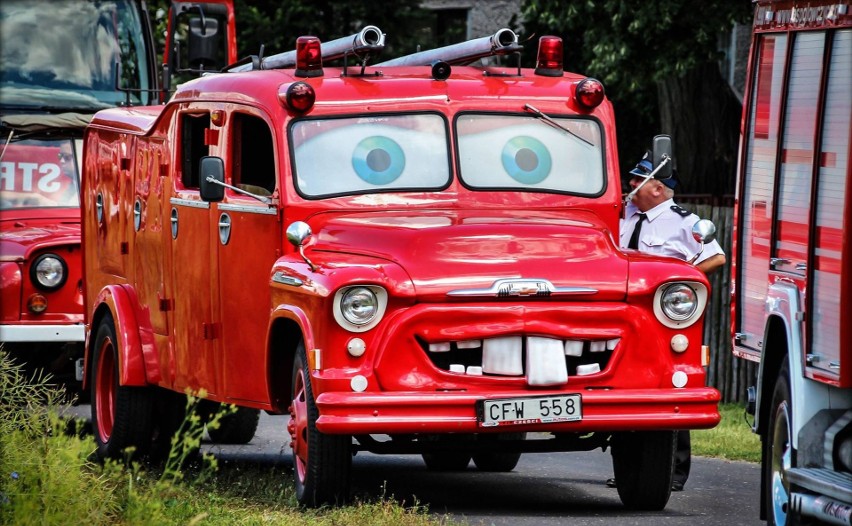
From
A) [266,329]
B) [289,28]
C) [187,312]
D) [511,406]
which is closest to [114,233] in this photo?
[187,312]

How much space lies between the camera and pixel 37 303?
1437 cm

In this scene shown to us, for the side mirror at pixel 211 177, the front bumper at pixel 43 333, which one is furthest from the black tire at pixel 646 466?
the front bumper at pixel 43 333

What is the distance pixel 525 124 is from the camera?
10.7m

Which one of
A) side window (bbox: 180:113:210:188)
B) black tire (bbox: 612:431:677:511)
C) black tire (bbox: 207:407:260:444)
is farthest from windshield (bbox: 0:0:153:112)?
black tire (bbox: 612:431:677:511)

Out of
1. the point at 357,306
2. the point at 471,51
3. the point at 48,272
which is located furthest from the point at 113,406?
the point at 357,306

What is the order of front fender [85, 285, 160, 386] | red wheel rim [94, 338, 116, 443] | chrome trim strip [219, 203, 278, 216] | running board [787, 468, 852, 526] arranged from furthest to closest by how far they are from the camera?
1. red wheel rim [94, 338, 116, 443]
2. front fender [85, 285, 160, 386]
3. chrome trim strip [219, 203, 278, 216]
4. running board [787, 468, 852, 526]

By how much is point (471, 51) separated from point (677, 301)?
233 centimetres

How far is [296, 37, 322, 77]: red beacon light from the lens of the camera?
10625mm

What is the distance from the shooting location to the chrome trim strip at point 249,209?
33.8 ft

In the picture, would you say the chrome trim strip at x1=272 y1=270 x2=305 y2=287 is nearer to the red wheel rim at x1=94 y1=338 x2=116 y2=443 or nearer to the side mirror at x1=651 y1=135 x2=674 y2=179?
the side mirror at x1=651 y1=135 x2=674 y2=179

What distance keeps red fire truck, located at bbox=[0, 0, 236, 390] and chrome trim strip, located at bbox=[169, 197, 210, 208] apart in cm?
132

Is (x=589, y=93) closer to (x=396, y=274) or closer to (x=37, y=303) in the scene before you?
(x=396, y=274)

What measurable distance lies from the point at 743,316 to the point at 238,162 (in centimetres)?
302

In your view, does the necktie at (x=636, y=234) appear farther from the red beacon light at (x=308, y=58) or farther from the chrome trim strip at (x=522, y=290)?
the red beacon light at (x=308, y=58)
